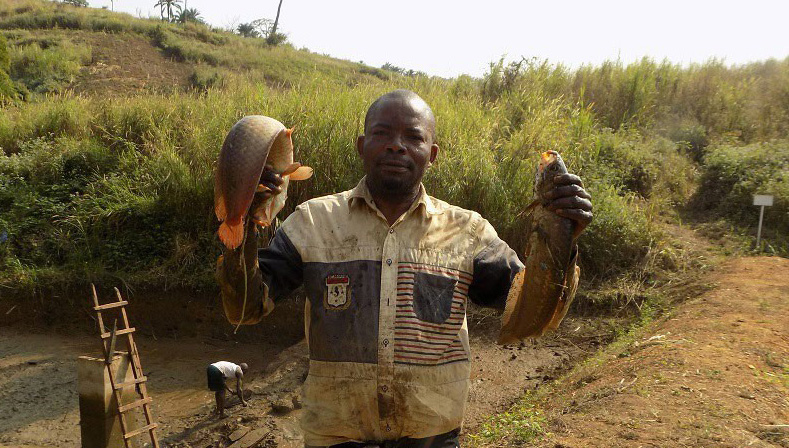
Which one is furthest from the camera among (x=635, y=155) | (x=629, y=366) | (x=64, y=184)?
(x=635, y=155)

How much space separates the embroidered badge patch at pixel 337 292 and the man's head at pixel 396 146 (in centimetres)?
31

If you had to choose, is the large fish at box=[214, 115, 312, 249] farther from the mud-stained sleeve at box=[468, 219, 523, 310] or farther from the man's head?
the mud-stained sleeve at box=[468, 219, 523, 310]

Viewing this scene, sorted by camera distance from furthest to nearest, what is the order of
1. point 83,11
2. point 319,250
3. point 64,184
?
point 83,11 < point 64,184 < point 319,250

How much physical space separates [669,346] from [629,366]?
1.42ft

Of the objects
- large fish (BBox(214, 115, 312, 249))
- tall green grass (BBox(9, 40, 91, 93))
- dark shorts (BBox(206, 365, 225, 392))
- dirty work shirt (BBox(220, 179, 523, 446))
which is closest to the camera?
large fish (BBox(214, 115, 312, 249))

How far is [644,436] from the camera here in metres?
3.12

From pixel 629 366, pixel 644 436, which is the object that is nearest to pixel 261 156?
pixel 644 436

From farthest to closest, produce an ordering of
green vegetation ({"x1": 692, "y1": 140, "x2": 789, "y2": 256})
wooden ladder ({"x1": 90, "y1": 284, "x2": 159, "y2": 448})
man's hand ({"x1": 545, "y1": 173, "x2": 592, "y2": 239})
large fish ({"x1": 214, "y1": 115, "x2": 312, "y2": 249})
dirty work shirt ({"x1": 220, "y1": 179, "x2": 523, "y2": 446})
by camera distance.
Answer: green vegetation ({"x1": 692, "y1": 140, "x2": 789, "y2": 256})
wooden ladder ({"x1": 90, "y1": 284, "x2": 159, "y2": 448})
dirty work shirt ({"x1": 220, "y1": 179, "x2": 523, "y2": 446})
large fish ({"x1": 214, "y1": 115, "x2": 312, "y2": 249})
man's hand ({"x1": 545, "y1": 173, "x2": 592, "y2": 239})

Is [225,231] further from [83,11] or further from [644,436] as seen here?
[83,11]

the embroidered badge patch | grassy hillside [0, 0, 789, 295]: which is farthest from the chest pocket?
grassy hillside [0, 0, 789, 295]

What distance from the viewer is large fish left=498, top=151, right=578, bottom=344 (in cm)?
142

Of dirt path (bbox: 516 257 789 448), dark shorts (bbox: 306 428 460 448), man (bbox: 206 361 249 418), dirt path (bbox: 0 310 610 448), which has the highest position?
dark shorts (bbox: 306 428 460 448)

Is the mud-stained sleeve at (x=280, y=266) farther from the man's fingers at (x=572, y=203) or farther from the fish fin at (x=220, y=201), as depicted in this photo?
the man's fingers at (x=572, y=203)

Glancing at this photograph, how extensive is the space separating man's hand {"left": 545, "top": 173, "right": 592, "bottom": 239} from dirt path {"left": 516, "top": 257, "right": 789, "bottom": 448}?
86.3 inches
